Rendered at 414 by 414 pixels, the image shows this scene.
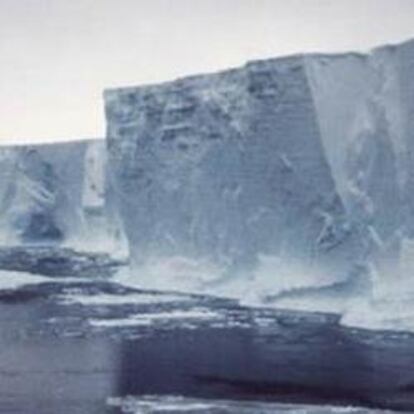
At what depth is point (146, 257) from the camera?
906 inches

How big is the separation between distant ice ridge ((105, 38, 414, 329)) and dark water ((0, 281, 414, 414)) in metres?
1.02

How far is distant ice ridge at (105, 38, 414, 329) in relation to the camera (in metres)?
17.4

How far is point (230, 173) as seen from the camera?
20625 mm

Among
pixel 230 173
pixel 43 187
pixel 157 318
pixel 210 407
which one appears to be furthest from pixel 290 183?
pixel 43 187

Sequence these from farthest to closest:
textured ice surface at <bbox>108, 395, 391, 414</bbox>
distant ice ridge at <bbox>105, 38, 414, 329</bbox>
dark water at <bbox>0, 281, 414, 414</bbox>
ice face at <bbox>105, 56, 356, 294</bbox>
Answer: ice face at <bbox>105, 56, 356, 294</bbox> < distant ice ridge at <bbox>105, 38, 414, 329</bbox> < dark water at <bbox>0, 281, 414, 414</bbox> < textured ice surface at <bbox>108, 395, 391, 414</bbox>

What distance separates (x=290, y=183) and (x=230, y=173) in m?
2.10

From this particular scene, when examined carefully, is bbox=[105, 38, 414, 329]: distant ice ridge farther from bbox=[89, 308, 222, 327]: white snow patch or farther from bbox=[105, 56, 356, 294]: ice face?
bbox=[89, 308, 222, 327]: white snow patch

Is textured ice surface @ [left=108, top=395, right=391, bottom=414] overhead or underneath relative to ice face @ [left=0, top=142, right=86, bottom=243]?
underneath

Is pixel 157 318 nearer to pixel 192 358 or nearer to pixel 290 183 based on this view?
pixel 290 183

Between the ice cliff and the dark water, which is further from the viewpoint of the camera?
the ice cliff

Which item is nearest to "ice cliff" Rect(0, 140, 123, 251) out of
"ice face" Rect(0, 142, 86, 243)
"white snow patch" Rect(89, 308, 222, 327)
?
A: "ice face" Rect(0, 142, 86, 243)

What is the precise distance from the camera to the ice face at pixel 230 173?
60.3 ft

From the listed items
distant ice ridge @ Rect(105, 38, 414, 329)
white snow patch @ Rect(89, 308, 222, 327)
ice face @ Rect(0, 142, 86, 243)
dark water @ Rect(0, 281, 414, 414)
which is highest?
ice face @ Rect(0, 142, 86, 243)

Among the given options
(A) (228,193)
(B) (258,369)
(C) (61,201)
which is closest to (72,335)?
(B) (258,369)
